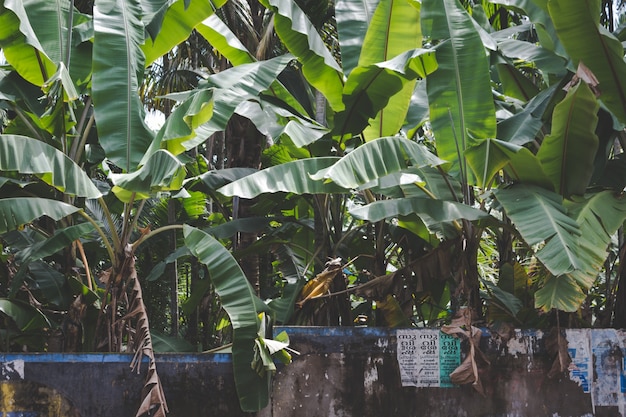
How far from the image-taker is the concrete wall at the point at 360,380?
587 centimetres

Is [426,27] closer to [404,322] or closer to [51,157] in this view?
[404,322]

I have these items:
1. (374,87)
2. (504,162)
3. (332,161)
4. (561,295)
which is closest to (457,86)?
(374,87)

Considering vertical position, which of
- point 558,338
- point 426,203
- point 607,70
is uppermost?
point 607,70

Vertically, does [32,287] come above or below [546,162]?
below

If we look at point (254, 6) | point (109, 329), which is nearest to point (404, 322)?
point (109, 329)

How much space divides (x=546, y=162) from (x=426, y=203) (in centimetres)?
105

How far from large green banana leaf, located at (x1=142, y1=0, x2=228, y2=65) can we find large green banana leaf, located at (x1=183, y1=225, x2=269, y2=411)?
6.90ft

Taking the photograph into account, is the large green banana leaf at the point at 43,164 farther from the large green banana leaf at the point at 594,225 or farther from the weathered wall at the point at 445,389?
the large green banana leaf at the point at 594,225

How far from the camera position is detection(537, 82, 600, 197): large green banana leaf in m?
5.62

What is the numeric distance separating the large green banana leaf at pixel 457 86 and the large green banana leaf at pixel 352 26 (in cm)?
72

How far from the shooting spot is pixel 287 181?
5773 mm

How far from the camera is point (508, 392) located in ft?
20.2

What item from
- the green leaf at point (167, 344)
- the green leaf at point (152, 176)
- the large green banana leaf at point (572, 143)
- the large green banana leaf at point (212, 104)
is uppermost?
the large green banana leaf at point (212, 104)

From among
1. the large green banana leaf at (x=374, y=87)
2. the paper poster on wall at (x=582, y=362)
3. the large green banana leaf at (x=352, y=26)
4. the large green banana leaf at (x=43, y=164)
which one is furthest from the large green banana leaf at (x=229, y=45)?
the paper poster on wall at (x=582, y=362)
